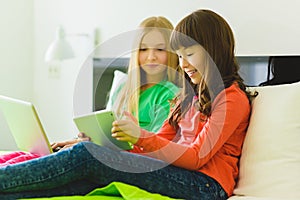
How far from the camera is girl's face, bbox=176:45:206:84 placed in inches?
62.8

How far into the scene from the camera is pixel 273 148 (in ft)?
5.05

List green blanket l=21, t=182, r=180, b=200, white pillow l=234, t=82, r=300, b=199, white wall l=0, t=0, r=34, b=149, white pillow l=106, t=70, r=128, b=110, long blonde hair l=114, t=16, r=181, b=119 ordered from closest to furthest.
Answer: green blanket l=21, t=182, r=180, b=200 → white pillow l=234, t=82, r=300, b=199 → long blonde hair l=114, t=16, r=181, b=119 → white pillow l=106, t=70, r=128, b=110 → white wall l=0, t=0, r=34, b=149

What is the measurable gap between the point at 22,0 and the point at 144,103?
1.42 m

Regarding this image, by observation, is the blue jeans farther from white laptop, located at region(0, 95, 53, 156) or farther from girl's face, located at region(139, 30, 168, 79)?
girl's face, located at region(139, 30, 168, 79)

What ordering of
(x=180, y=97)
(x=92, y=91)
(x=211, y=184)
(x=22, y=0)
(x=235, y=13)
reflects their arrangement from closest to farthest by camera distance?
(x=211, y=184)
(x=180, y=97)
(x=235, y=13)
(x=92, y=91)
(x=22, y=0)

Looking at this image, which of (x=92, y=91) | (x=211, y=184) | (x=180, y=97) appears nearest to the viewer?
(x=211, y=184)

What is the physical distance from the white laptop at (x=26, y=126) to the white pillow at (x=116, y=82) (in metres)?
0.58

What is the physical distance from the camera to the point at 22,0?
309cm

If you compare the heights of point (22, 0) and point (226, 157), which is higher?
point (22, 0)

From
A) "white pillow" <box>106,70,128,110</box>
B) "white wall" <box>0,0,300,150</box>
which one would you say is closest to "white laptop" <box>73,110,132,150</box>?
"white pillow" <box>106,70,128,110</box>

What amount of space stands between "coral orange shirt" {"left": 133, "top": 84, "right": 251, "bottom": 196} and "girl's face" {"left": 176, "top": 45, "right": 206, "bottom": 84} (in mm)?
109

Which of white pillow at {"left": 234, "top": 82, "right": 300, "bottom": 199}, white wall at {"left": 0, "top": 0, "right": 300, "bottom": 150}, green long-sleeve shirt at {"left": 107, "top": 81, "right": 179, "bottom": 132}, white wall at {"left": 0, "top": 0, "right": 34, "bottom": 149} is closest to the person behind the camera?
white pillow at {"left": 234, "top": 82, "right": 300, "bottom": 199}

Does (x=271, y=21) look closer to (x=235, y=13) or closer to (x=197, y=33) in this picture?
(x=235, y=13)

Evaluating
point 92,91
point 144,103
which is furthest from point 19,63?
point 144,103
